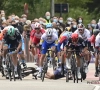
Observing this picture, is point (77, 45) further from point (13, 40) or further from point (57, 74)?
point (57, 74)

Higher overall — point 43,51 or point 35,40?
point 35,40

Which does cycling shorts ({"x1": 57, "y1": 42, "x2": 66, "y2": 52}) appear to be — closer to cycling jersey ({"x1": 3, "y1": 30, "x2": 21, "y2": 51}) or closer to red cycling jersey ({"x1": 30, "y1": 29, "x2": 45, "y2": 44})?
red cycling jersey ({"x1": 30, "y1": 29, "x2": 45, "y2": 44})

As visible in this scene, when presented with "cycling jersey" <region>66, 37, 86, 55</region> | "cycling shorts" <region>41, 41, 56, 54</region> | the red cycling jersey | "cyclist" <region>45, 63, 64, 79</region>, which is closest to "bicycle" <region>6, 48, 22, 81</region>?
"cycling shorts" <region>41, 41, 56, 54</region>

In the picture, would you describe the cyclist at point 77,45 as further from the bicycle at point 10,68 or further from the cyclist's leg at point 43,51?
the bicycle at point 10,68

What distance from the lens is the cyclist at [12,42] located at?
63.5 feet

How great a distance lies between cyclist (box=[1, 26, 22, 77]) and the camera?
19.3 m

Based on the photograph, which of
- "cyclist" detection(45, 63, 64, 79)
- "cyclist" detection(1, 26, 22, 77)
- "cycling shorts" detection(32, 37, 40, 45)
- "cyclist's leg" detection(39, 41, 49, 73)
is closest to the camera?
"cyclist" detection(1, 26, 22, 77)

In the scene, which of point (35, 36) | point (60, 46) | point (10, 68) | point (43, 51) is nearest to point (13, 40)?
point (10, 68)

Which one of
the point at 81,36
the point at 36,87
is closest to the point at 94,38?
the point at 81,36

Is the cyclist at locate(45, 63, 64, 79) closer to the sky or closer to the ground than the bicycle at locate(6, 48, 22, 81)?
closer to the ground

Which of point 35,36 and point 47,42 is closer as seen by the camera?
point 47,42

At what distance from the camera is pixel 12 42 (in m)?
19.7

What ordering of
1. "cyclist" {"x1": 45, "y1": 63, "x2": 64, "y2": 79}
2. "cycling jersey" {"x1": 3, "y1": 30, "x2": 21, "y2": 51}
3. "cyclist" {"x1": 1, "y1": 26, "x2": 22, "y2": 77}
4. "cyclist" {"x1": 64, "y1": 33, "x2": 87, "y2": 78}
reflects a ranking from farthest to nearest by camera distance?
1. "cyclist" {"x1": 45, "y1": 63, "x2": 64, "y2": 79}
2. "cycling jersey" {"x1": 3, "y1": 30, "x2": 21, "y2": 51}
3. "cyclist" {"x1": 1, "y1": 26, "x2": 22, "y2": 77}
4. "cyclist" {"x1": 64, "y1": 33, "x2": 87, "y2": 78}

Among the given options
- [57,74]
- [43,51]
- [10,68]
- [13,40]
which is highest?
[13,40]
